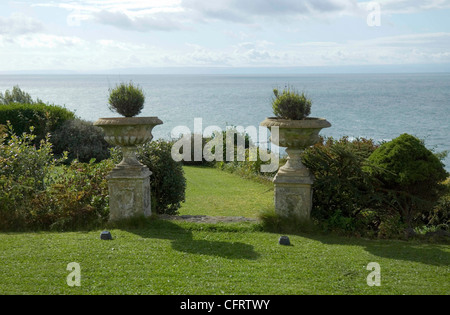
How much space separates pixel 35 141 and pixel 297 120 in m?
14.4

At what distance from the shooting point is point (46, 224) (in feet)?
23.0

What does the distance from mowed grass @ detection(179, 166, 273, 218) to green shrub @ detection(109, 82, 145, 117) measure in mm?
2647

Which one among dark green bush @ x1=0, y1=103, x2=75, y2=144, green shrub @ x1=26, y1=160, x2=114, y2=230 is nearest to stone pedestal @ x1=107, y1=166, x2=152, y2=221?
green shrub @ x1=26, y1=160, x2=114, y2=230

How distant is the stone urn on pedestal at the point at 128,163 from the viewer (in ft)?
22.0

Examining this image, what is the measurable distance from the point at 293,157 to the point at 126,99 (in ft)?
9.08

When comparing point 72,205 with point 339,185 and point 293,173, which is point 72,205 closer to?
point 293,173

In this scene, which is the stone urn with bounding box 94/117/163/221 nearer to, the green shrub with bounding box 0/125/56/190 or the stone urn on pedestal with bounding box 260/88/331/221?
the green shrub with bounding box 0/125/56/190

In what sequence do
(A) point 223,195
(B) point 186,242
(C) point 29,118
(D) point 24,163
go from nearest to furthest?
(B) point 186,242 < (D) point 24,163 < (A) point 223,195 < (C) point 29,118

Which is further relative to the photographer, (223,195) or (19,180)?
(223,195)

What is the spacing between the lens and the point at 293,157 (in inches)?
261

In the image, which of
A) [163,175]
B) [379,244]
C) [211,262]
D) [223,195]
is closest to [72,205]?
[163,175]

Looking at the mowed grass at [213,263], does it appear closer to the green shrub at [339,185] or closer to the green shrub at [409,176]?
the green shrub at [339,185]
